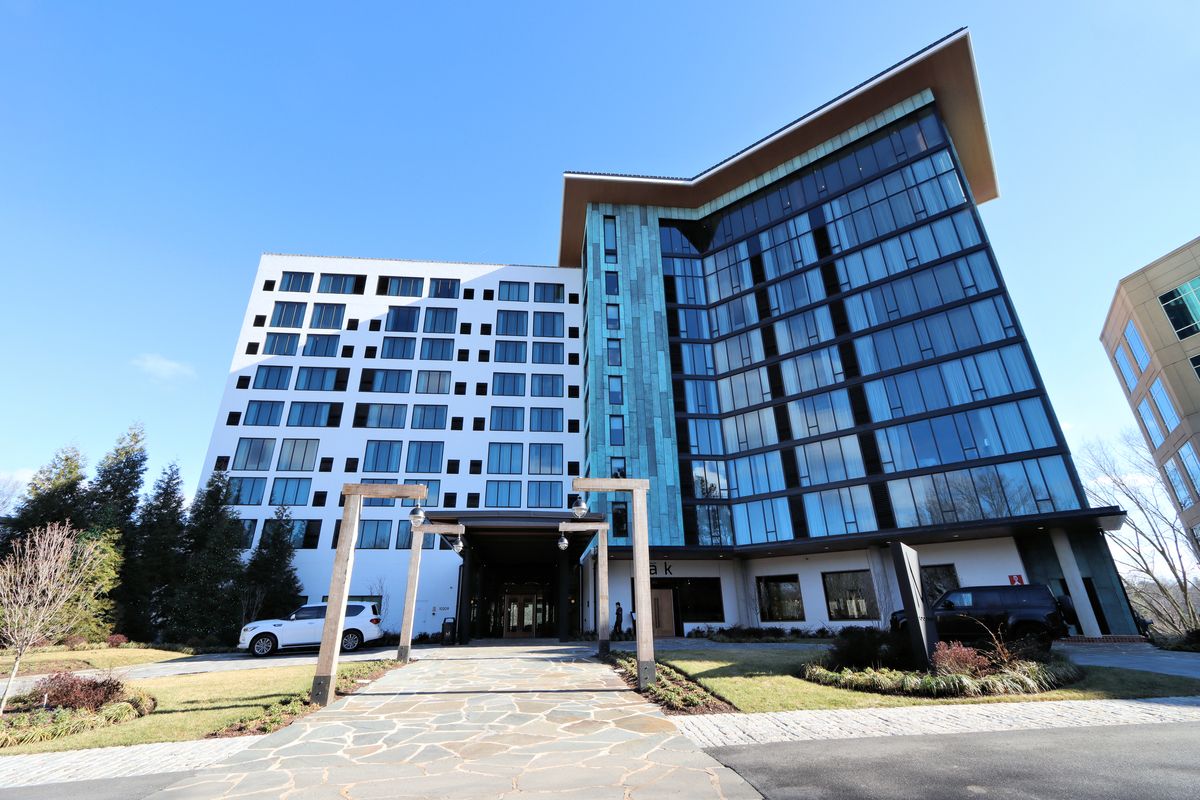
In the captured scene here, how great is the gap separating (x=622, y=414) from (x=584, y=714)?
91.3 ft

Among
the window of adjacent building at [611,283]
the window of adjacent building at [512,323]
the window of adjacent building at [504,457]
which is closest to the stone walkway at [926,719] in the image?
the window of adjacent building at [504,457]

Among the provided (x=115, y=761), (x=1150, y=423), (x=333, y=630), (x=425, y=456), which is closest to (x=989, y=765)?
(x=333, y=630)

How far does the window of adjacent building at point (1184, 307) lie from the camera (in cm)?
3228

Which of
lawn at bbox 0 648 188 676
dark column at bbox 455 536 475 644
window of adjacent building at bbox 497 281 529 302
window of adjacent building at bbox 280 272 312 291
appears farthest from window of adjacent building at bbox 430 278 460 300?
lawn at bbox 0 648 188 676

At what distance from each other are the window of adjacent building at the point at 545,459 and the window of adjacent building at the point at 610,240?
15339mm

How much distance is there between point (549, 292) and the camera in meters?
47.9

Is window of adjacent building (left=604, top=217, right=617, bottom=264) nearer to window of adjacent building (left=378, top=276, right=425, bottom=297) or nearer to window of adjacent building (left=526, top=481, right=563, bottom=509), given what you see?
window of adjacent building (left=378, top=276, right=425, bottom=297)

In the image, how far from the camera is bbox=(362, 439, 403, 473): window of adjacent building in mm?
39688

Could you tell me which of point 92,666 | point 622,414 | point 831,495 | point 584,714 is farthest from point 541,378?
point 584,714

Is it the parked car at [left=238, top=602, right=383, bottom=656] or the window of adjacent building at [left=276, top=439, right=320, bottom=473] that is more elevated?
the window of adjacent building at [left=276, top=439, right=320, bottom=473]

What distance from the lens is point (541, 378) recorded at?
44312mm

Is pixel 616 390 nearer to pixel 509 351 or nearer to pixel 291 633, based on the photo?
pixel 509 351

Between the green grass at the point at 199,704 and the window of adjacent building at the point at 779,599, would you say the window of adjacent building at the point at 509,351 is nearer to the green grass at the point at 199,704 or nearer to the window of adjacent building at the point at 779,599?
the window of adjacent building at the point at 779,599

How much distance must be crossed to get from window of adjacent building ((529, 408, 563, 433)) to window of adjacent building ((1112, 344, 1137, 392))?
43.2 m
